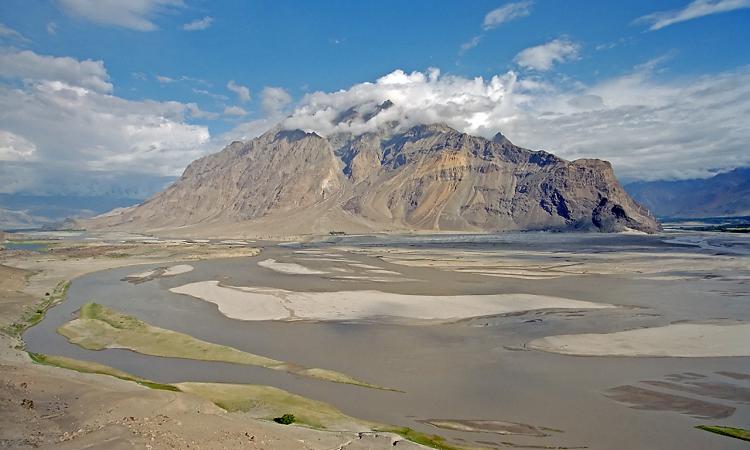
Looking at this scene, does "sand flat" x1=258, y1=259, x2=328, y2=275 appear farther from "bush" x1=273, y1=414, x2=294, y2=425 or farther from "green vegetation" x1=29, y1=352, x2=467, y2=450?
"bush" x1=273, y1=414, x2=294, y2=425

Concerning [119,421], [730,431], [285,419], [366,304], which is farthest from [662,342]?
[119,421]

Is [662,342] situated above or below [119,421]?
below

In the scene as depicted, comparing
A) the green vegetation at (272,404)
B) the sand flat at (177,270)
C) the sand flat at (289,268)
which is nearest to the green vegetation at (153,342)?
the green vegetation at (272,404)

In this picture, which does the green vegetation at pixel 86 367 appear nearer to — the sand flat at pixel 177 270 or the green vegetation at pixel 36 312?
the green vegetation at pixel 36 312

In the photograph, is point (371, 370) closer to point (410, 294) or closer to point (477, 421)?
point (477, 421)

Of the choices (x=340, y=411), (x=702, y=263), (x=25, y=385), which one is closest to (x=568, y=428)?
(x=340, y=411)

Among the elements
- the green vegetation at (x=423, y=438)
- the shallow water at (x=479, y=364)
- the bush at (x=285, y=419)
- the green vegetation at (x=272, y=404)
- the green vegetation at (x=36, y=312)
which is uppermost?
the green vegetation at (x=36, y=312)

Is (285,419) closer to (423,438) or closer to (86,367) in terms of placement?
(423,438)
